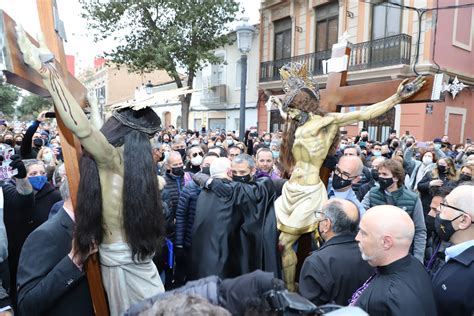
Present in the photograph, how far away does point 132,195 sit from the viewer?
72.1 inches

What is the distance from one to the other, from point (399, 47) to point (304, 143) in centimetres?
1000

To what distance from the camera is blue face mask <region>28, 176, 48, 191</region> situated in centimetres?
335

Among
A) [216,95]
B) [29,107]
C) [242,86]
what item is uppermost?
[216,95]

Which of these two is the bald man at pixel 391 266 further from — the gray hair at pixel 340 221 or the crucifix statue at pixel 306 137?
the crucifix statue at pixel 306 137

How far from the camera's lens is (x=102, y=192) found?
183 cm

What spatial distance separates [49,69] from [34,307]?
3.44 ft

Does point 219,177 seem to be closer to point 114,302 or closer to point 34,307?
point 114,302

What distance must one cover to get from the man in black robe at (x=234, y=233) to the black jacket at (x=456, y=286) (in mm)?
1442

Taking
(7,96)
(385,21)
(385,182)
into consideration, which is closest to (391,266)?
(385,182)

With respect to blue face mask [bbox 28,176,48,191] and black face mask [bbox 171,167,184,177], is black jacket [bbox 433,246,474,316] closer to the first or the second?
black face mask [bbox 171,167,184,177]

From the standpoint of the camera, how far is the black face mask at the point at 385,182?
391 cm

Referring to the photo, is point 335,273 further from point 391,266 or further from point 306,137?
point 306,137

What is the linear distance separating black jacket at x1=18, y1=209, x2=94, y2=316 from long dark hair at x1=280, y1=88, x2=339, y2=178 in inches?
89.7

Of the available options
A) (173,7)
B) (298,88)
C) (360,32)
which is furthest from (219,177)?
Answer: (173,7)
